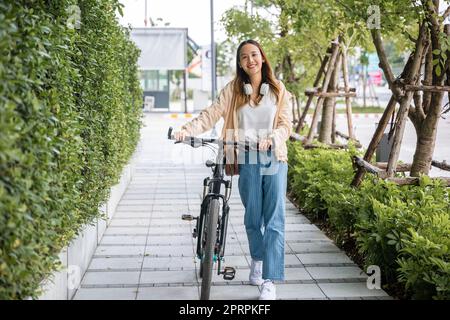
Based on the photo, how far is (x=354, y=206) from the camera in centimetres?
590

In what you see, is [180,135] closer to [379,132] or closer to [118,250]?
[118,250]

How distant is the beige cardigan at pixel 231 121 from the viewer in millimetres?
4590

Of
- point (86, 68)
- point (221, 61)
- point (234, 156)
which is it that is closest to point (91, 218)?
point (86, 68)

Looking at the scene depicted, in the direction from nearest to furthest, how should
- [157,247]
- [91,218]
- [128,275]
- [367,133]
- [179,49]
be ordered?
[128,275] < [91,218] < [157,247] < [367,133] < [179,49]

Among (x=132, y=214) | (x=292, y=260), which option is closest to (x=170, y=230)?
(x=132, y=214)

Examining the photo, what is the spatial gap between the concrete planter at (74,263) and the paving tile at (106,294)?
0.06 metres

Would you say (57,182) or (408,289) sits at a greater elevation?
(57,182)

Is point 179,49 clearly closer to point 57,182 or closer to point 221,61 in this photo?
point 57,182

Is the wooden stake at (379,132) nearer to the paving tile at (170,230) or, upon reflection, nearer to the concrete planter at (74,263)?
the paving tile at (170,230)

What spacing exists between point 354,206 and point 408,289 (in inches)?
53.1

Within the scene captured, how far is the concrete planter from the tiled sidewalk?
0.24 feet

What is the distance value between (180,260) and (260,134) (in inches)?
60.8

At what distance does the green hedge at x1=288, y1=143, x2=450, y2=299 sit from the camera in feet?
14.0

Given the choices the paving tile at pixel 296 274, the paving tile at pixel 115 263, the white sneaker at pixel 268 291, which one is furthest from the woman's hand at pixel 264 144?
the paving tile at pixel 115 263
